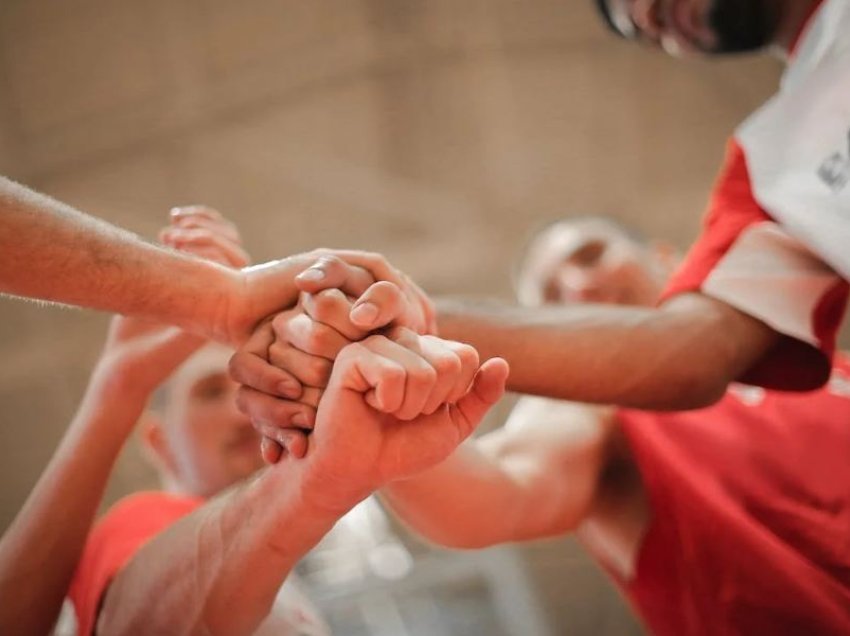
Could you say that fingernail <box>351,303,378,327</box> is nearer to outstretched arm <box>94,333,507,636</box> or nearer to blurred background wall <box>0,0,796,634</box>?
outstretched arm <box>94,333,507,636</box>

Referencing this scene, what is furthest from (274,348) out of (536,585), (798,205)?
(536,585)

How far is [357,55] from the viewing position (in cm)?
367

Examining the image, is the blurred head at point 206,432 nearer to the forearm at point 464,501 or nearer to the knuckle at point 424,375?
the forearm at point 464,501

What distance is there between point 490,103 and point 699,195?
3.51 feet

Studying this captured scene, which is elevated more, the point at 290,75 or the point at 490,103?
the point at 290,75

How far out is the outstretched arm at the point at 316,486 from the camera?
2.77 feet

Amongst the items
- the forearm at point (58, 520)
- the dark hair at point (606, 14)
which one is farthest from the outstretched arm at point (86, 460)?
the dark hair at point (606, 14)

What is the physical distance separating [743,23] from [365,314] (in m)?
0.94

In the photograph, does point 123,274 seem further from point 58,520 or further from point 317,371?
point 58,520

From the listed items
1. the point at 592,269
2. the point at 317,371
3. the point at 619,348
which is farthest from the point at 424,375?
the point at 592,269

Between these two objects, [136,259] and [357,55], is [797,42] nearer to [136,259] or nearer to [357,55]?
[136,259]

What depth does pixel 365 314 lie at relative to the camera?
89cm

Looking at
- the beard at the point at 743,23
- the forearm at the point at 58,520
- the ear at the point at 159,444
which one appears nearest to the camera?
the forearm at the point at 58,520

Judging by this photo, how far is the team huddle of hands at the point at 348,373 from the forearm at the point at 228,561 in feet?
0.14
